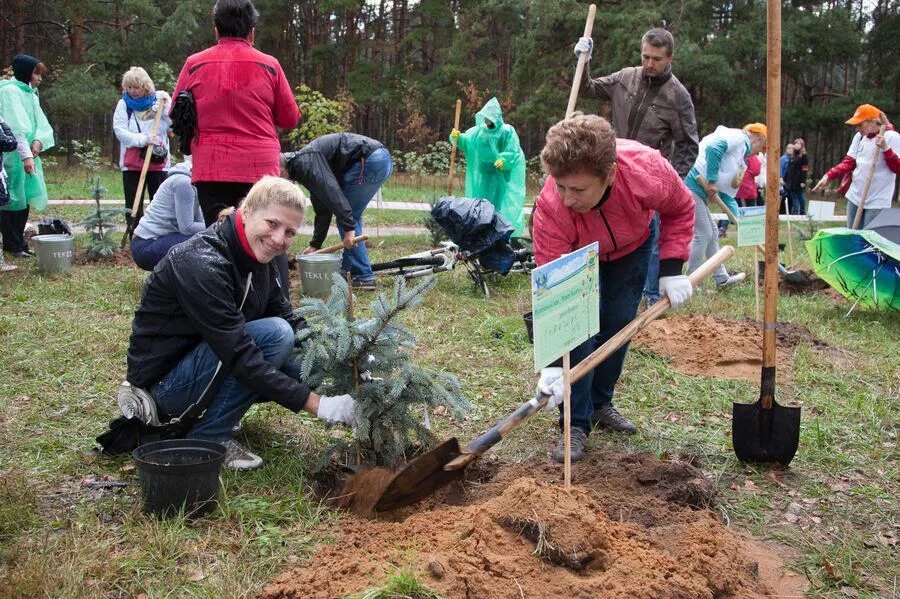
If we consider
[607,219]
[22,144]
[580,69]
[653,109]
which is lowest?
[607,219]

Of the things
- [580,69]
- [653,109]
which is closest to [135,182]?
[580,69]

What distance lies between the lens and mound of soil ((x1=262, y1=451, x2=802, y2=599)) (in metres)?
2.44

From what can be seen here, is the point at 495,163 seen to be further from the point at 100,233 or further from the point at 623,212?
the point at 623,212

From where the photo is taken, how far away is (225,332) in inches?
121

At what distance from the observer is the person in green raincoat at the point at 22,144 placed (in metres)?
7.65

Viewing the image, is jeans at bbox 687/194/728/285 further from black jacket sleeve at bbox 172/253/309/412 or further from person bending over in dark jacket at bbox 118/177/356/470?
black jacket sleeve at bbox 172/253/309/412

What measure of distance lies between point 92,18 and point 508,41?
42.9 ft

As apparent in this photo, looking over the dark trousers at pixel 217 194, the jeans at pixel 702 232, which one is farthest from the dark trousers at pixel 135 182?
the jeans at pixel 702 232

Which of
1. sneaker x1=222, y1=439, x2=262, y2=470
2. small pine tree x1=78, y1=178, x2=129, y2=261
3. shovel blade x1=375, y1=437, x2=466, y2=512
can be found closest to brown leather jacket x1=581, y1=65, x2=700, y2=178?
shovel blade x1=375, y1=437, x2=466, y2=512

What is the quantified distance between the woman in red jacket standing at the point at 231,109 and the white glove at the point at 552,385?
8.87ft

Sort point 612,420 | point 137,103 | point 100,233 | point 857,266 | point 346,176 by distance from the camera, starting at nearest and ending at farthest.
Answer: point 612,420 < point 857,266 < point 346,176 < point 137,103 < point 100,233

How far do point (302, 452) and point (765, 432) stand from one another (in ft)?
7.03

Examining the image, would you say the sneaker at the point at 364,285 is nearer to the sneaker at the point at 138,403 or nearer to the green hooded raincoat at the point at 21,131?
the green hooded raincoat at the point at 21,131

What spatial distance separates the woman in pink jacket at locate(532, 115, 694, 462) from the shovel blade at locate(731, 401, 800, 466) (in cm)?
63
